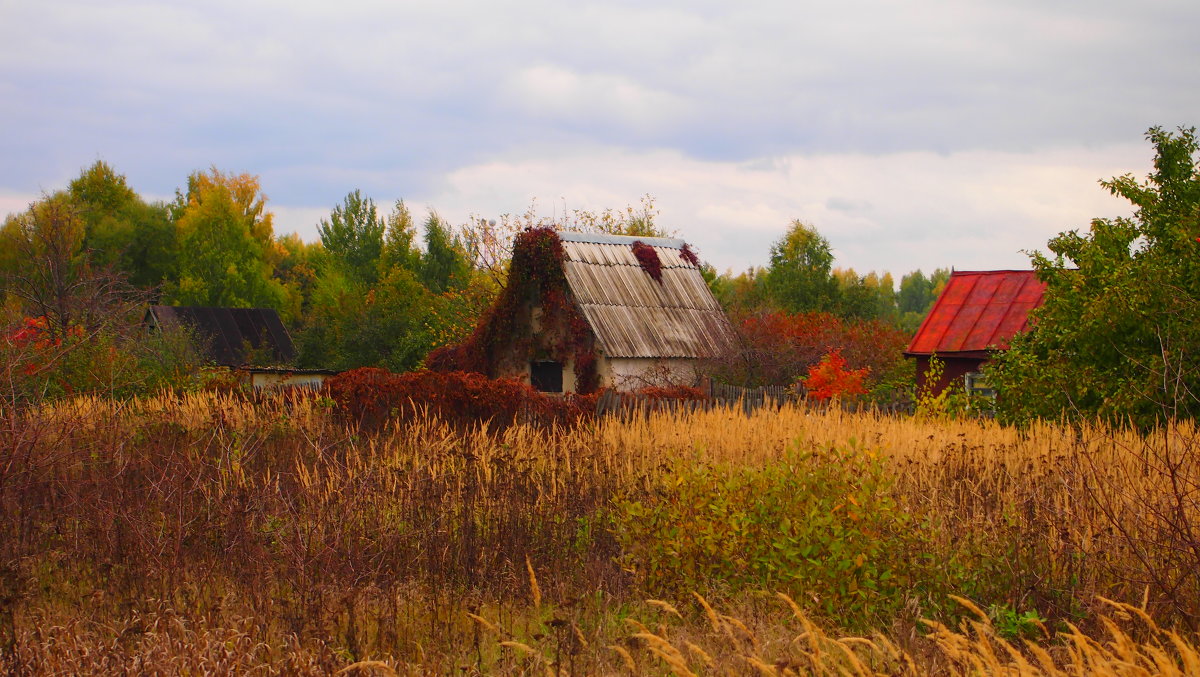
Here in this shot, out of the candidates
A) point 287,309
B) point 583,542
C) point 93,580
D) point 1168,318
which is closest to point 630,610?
point 583,542

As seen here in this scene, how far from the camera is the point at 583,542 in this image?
27.1 ft

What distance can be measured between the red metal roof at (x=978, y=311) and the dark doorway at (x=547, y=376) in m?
7.62

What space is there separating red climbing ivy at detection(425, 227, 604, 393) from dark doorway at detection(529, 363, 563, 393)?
43 cm

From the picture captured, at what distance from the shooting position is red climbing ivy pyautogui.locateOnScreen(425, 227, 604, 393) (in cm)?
2280

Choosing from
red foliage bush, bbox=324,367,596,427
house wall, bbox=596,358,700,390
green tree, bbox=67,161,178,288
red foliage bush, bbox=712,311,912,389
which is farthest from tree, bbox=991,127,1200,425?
green tree, bbox=67,161,178,288

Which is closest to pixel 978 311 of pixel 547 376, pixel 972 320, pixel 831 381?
pixel 972 320

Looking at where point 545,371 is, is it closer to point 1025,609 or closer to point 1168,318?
point 1168,318

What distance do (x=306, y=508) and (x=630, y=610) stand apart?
2676 mm

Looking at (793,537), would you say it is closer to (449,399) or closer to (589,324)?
(449,399)

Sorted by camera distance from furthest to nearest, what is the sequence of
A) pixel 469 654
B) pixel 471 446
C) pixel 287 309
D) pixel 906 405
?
pixel 287 309 → pixel 906 405 → pixel 471 446 → pixel 469 654

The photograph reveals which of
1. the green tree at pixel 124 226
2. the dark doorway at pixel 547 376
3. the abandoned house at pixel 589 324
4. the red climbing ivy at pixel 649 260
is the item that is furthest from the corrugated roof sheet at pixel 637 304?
the green tree at pixel 124 226

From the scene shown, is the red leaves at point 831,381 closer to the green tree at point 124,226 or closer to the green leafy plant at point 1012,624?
the green leafy plant at point 1012,624

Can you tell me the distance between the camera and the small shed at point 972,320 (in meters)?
20.6

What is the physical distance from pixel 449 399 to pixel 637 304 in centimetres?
967
